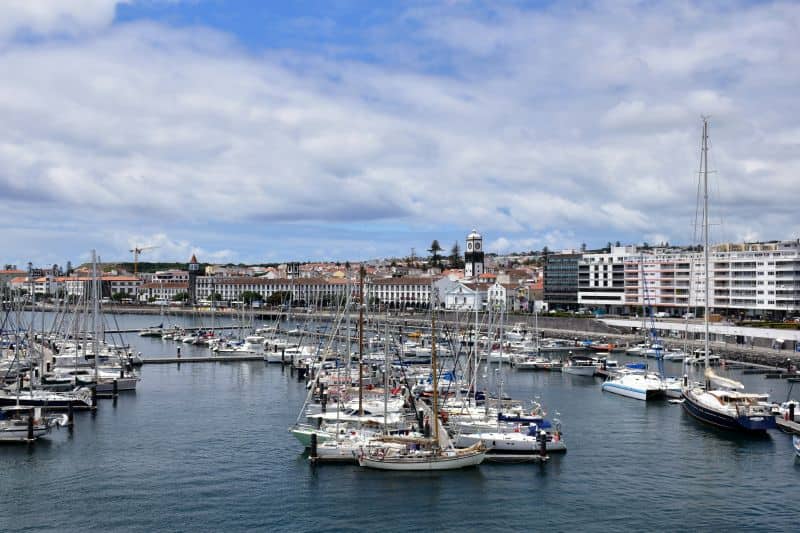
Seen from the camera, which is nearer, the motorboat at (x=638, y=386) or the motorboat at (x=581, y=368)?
the motorboat at (x=638, y=386)

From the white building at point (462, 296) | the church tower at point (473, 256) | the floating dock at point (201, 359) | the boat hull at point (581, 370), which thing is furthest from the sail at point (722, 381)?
the church tower at point (473, 256)

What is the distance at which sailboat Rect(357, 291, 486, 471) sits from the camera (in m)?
25.7

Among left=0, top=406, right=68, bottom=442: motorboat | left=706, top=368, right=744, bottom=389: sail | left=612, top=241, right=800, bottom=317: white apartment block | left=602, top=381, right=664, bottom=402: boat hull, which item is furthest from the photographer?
left=612, top=241, right=800, bottom=317: white apartment block

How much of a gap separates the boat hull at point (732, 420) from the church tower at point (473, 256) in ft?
312

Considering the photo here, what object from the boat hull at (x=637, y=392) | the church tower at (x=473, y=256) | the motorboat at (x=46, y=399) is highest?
the church tower at (x=473, y=256)

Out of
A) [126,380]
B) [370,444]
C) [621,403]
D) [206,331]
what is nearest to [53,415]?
[126,380]

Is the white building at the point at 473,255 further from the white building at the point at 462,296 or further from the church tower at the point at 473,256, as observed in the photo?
the white building at the point at 462,296

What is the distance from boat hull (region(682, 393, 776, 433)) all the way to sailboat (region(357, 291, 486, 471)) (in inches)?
447

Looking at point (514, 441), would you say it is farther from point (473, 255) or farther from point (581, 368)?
point (473, 255)

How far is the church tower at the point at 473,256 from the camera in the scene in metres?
130

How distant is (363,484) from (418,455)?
7.51ft

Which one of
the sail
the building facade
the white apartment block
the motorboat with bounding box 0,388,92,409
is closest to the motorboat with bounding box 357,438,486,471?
the sail

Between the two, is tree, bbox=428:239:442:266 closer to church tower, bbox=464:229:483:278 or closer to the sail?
church tower, bbox=464:229:483:278

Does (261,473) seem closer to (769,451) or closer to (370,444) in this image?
(370,444)
